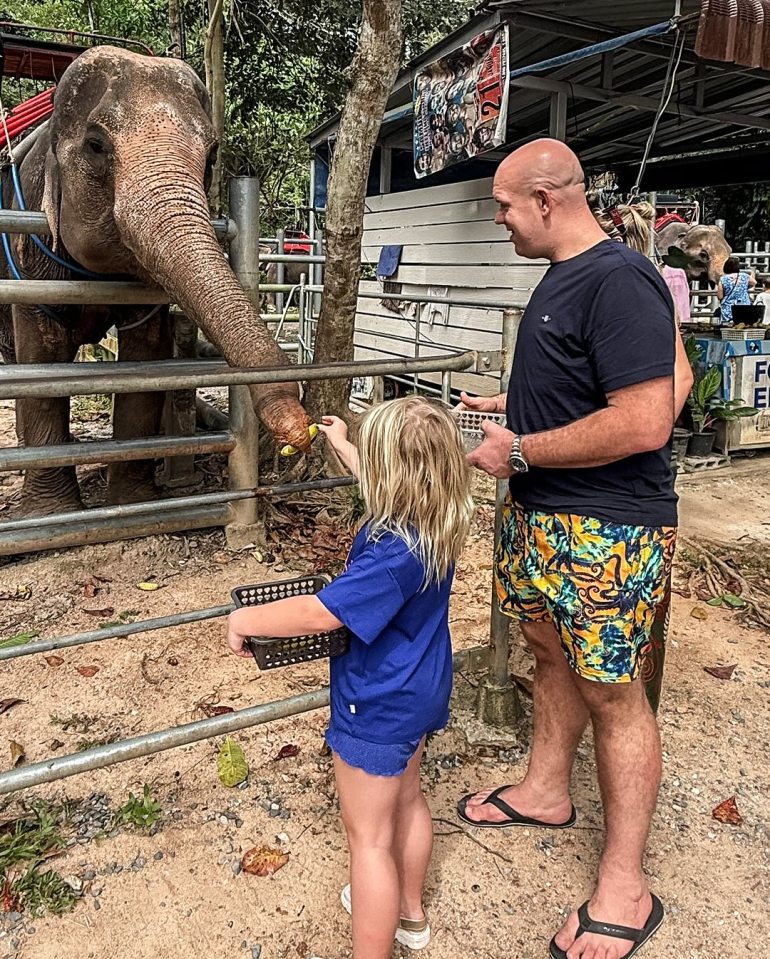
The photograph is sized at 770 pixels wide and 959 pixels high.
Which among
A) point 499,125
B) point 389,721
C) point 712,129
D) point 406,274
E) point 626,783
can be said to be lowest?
point 626,783

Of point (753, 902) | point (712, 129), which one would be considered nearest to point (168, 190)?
point (753, 902)

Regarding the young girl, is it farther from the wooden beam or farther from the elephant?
the wooden beam

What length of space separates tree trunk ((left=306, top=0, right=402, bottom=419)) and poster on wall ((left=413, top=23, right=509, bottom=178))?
1.58m

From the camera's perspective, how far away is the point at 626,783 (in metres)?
2.08

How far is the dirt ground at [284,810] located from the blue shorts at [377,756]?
25.1 inches

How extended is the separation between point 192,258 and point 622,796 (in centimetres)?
251

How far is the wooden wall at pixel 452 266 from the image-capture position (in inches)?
316

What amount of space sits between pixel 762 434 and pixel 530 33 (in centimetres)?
407

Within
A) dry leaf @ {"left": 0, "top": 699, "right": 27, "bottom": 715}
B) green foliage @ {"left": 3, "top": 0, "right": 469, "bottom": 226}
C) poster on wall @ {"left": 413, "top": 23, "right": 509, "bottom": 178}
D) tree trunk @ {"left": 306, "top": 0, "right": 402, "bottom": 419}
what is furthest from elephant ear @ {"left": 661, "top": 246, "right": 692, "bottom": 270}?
dry leaf @ {"left": 0, "top": 699, "right": 27, "bottom": 715}

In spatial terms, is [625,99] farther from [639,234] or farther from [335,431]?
[335,431]

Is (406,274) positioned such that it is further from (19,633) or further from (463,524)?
(463,524)

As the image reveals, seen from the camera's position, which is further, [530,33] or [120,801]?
[530,33]

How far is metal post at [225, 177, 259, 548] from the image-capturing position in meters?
4.11

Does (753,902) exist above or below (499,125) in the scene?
below
